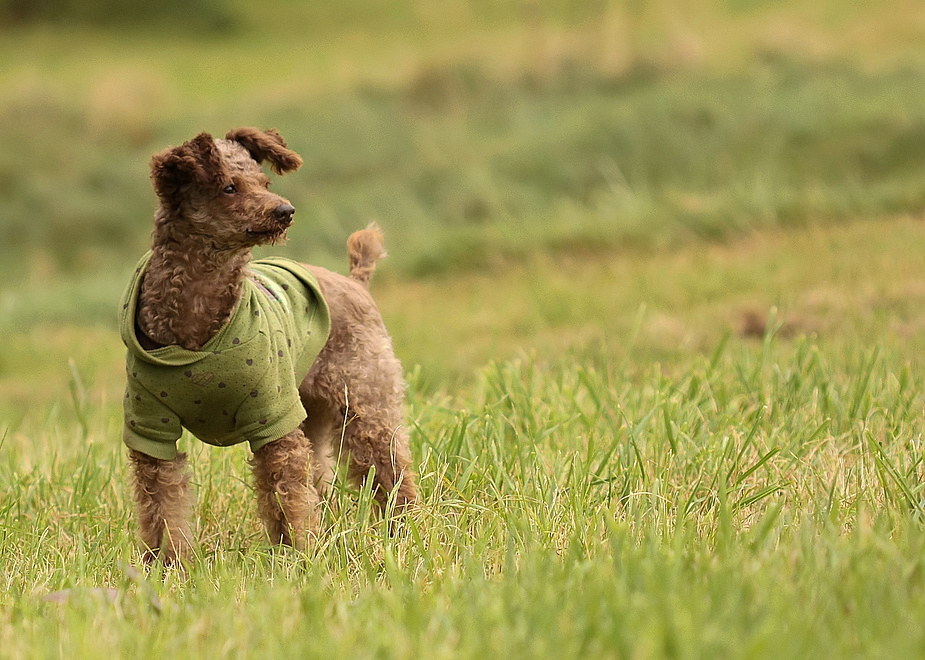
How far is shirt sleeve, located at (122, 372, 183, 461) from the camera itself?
10.6 feet

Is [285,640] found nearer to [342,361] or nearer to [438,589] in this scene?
[438,589]

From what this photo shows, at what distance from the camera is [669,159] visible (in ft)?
37.1

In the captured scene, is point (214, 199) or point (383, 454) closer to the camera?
point (214, 199)

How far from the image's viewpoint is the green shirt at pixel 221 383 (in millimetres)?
3166

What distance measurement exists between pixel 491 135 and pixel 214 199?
36.8 ft

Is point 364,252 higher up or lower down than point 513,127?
higher up

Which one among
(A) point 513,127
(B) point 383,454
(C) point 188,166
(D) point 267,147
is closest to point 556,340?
(B) point 383,454

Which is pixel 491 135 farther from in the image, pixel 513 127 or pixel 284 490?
pixel 284 490

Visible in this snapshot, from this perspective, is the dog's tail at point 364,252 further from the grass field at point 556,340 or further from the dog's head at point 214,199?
the dog's head at point 214,199

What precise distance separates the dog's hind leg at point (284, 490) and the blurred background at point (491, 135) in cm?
325

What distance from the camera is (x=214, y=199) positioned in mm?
3186

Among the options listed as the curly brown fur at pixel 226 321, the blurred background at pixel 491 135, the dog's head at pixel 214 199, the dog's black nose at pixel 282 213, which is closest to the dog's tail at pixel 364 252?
the curly brown fur at pixel 226 321

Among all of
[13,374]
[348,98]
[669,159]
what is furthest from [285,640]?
[348,98]

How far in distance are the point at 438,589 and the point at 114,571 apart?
43.8 inches
